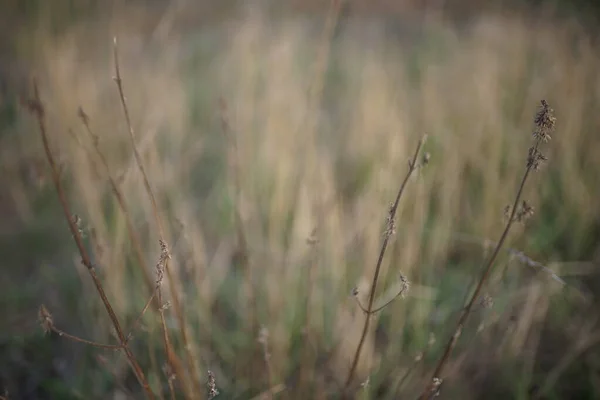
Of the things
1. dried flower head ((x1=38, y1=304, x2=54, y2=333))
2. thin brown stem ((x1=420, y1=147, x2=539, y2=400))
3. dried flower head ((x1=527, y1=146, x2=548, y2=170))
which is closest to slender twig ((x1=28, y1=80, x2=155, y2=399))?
dried flower head ((x1=38, y1=304, x2=54, y2=333))

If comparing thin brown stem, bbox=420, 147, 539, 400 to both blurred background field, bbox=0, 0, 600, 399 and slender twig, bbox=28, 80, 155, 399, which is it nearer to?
blurred background field, bbox=0, 0, 600, 399

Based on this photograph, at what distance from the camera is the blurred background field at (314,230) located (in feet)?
3.61

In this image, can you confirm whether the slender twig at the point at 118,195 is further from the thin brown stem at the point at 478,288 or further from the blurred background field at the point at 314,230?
the thin brown stem at the point at 478,288

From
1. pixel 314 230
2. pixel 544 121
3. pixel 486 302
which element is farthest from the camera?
pixel 314 230

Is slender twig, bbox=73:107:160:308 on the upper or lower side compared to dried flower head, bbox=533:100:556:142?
upper

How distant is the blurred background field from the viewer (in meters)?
1.10

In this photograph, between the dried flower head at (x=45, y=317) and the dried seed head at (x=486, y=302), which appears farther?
the dried seed head at (x=486, y=302)

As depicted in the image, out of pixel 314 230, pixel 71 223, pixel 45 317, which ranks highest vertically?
pixel 314 230

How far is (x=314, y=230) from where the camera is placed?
2.58 feet

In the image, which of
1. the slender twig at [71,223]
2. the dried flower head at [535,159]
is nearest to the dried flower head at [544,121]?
the dried flower head at [535,159]

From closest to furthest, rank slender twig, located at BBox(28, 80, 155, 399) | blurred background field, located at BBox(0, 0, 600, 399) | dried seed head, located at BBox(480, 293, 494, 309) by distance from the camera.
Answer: slender twig, located at BBox(28, 80, 155, 399) < dried seed head, located at BBox(480, 293, 494, 309) < blurred background field, located at BBox(0, 0, 600, 399)

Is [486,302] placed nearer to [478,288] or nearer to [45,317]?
[478,288]

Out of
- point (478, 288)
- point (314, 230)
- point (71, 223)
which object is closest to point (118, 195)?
point (71, 223)

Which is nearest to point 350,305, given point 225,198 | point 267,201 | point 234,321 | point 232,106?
point 234,321
